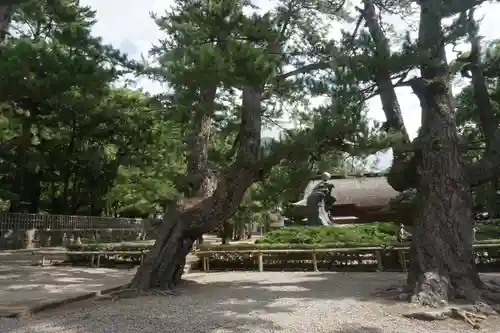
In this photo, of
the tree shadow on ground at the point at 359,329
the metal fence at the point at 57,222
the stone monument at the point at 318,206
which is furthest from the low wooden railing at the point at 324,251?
the metal fence at the point at 57,222

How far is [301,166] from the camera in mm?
7301

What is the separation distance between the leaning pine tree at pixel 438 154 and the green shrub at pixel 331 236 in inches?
174

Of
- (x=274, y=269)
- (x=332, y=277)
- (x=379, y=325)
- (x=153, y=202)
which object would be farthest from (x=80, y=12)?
(x=379, y=325)

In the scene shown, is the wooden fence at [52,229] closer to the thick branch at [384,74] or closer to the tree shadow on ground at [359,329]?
the thick branch at [384,74]

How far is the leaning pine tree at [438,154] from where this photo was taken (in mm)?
6039

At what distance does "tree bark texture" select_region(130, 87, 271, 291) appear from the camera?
7.64 meters

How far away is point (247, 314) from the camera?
18.4 ft

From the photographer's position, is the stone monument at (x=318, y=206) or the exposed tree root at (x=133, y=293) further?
the stone monument at (x=318, y=206)

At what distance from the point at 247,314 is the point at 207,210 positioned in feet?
8.33

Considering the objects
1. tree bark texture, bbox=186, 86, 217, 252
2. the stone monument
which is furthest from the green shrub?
tree bark texture, bbox=186, 86, 217, 252

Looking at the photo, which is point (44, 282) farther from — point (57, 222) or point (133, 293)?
point (57, 222)

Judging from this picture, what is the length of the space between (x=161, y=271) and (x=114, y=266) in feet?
16.7

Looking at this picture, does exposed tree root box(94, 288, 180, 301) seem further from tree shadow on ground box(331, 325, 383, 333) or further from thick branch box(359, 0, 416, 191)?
thick branch box(359, 0, 416, 191)

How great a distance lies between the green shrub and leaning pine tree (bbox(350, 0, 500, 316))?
4427 millimetres
